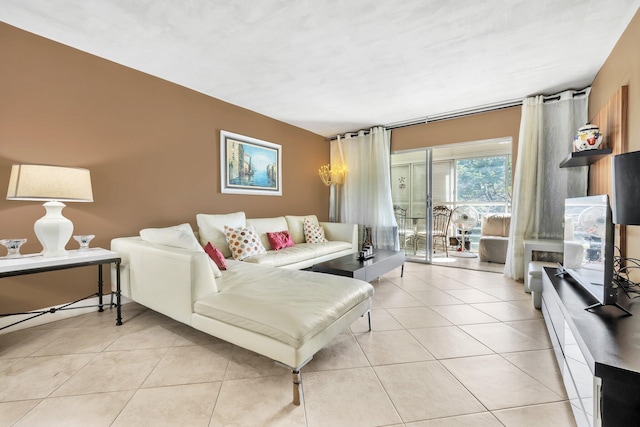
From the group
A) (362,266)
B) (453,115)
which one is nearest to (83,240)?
(362,266)

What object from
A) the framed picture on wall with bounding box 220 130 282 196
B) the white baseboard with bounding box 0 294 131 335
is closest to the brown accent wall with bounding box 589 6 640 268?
the framed picture on wall with bounding box 220 130 282 196

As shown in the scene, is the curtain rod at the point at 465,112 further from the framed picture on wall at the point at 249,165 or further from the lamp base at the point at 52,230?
the lamp base at the point at 52,230

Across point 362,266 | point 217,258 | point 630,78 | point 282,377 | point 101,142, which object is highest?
point 630,78

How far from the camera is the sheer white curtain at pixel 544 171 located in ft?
10.8

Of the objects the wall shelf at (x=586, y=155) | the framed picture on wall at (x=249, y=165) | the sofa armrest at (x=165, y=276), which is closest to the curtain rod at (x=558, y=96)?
the wall shelf at (x=586, y=155)

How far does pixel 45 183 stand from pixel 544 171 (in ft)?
16.8

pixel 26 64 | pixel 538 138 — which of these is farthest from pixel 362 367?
pixel 538 138

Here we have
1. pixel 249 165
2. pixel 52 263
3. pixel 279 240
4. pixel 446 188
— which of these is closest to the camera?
pixel 52 263

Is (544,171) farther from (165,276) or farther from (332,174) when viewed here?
(165,276)

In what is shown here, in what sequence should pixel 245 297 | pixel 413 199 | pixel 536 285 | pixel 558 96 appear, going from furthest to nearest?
pixel 413 199 → pixel 558 96 → pixel 536 285 → pixel 245 297

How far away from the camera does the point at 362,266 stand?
2828 mm

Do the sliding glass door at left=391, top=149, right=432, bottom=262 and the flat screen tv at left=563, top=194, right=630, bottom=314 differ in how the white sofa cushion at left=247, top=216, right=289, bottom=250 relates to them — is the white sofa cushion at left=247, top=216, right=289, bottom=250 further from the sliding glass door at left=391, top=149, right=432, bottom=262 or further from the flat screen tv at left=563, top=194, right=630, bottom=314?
the flat screen tv at left=563, top=194, right=630, bottom=314

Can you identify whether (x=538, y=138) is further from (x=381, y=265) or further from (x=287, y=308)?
(x=287, y=308)

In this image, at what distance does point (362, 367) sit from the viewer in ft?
5.49
